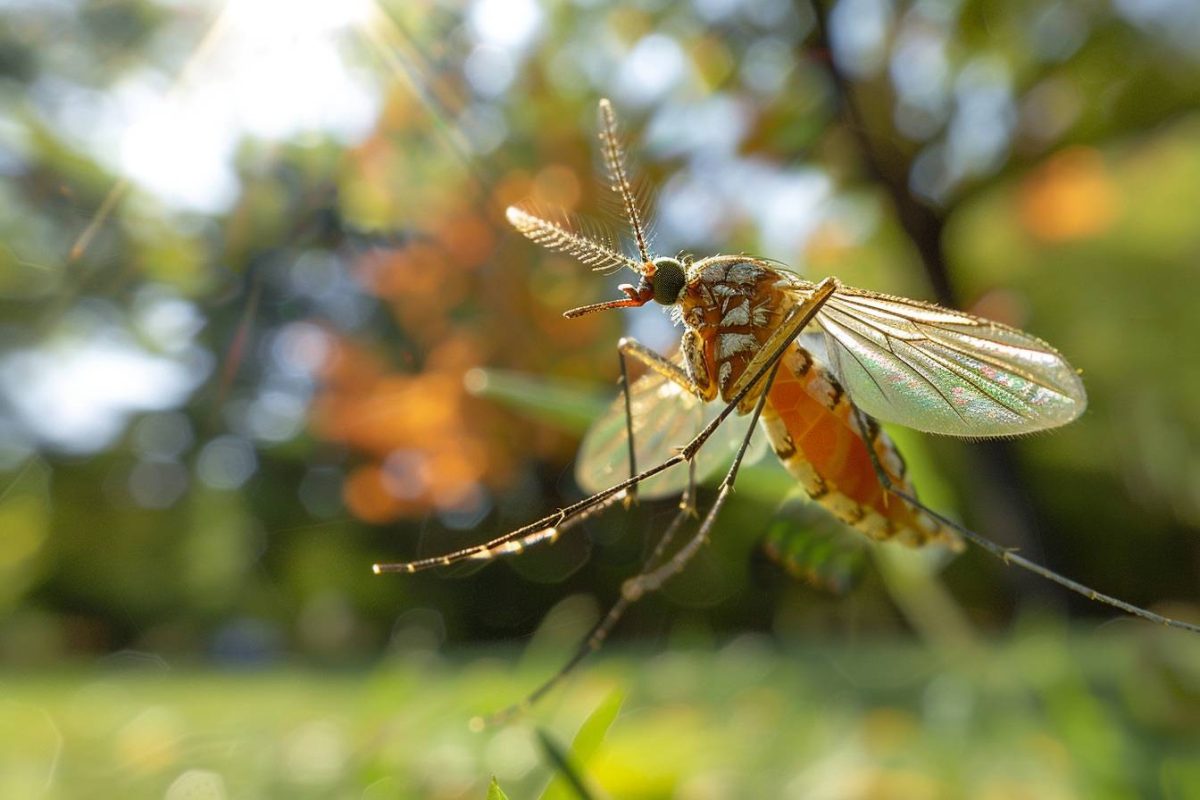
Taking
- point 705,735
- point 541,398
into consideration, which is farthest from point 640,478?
point 705,735

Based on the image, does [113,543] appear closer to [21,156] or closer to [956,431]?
[21,156]

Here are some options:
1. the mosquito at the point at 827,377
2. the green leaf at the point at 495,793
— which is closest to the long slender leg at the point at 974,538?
the mosquito at the point at 827,377

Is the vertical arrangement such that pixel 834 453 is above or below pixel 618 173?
below

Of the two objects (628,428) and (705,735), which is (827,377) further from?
(705,735)

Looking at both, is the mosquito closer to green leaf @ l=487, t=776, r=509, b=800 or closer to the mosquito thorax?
the mosquito thorax

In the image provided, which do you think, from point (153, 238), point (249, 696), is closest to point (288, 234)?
point (153, 238)

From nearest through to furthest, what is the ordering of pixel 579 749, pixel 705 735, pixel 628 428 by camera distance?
pixel 579 749 < pixel 628 428 < pixel 705 735

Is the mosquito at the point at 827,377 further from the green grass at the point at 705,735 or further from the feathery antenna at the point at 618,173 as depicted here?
the green grass at the point at 705,735
